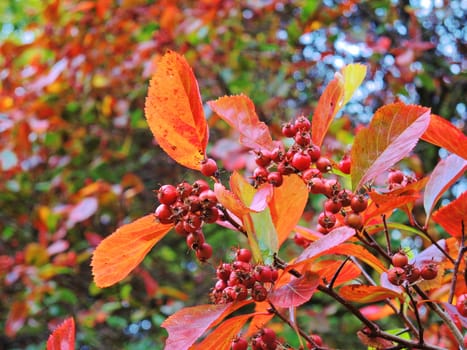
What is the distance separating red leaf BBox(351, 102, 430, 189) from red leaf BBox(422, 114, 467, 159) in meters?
0.05

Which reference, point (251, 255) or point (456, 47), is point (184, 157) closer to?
point (251, 255)

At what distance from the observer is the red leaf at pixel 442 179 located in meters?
0.67

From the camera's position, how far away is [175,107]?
0.60 meters

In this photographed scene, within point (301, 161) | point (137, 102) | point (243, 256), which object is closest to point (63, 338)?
point (243, 256)

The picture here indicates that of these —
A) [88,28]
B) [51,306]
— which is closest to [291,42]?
[88,28]

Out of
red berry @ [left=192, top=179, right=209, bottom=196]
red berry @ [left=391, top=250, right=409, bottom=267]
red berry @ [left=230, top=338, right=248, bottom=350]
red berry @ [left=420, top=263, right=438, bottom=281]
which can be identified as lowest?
red berry @ [left=230, top=338, right=248, bottom=350]

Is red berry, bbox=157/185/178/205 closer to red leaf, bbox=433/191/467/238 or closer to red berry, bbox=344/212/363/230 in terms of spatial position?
red berry, bbox=344/212/363/230

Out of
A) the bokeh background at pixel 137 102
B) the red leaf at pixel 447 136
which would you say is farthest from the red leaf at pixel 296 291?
the bokeh background at pixel 137 102

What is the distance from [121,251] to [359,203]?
0.25 m

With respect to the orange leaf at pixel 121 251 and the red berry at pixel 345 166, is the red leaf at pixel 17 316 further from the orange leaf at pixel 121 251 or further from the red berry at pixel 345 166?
the red berry at pixel 345 166

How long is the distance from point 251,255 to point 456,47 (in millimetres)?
2074

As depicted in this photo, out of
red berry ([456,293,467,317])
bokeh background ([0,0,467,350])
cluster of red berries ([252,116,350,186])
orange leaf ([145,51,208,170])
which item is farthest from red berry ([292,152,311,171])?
bokeh background ([0,0,467,350])

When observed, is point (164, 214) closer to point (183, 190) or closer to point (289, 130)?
point (183, 190)

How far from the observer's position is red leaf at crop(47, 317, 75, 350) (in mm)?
585
